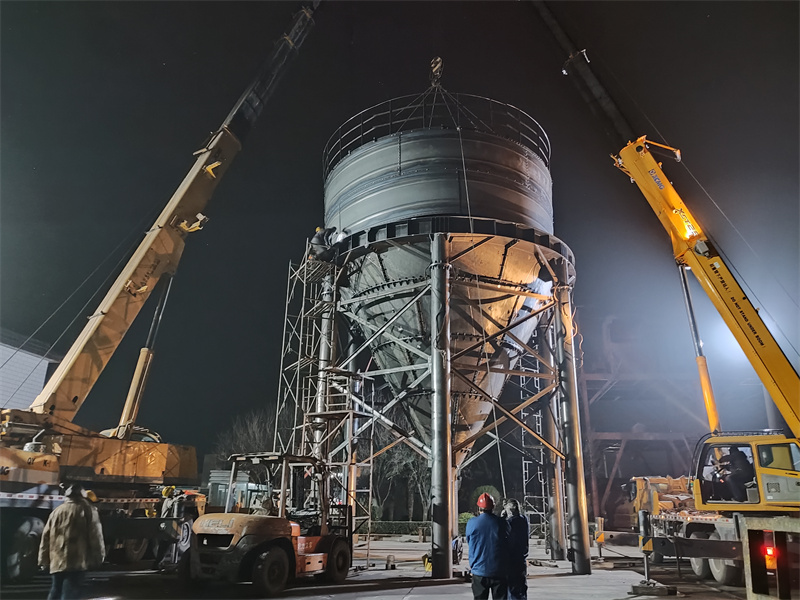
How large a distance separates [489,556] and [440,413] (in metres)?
5.32

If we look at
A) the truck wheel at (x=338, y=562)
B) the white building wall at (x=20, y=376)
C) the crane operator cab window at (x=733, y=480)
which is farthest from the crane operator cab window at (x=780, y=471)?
the white building wall at (x=20, y=376)

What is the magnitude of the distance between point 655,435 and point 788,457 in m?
17.0

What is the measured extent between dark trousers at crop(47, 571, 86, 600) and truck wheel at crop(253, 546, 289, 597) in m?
3.14

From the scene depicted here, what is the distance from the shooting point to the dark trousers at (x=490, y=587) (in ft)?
18.8

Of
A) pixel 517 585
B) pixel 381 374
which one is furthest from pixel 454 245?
pixel 517 585

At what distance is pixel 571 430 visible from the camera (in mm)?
12273

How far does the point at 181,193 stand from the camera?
13719mm

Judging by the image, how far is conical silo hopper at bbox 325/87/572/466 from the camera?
12.4 metres

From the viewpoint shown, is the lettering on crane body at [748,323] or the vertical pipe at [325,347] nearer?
the lettering on crane body at [748,323]

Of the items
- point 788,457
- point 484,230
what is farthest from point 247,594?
point 788,457

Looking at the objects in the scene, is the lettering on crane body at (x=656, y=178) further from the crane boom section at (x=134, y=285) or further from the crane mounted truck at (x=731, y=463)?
the crane boom section at (x=134, y=285)

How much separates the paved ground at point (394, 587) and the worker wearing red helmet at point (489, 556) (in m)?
2.74

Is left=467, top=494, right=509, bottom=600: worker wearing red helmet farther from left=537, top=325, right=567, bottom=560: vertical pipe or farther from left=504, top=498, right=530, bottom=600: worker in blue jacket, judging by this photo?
left=537, top=325, right=567, bottom=560: vertical pipe

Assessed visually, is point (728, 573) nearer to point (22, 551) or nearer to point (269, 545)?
point (269, 545)
